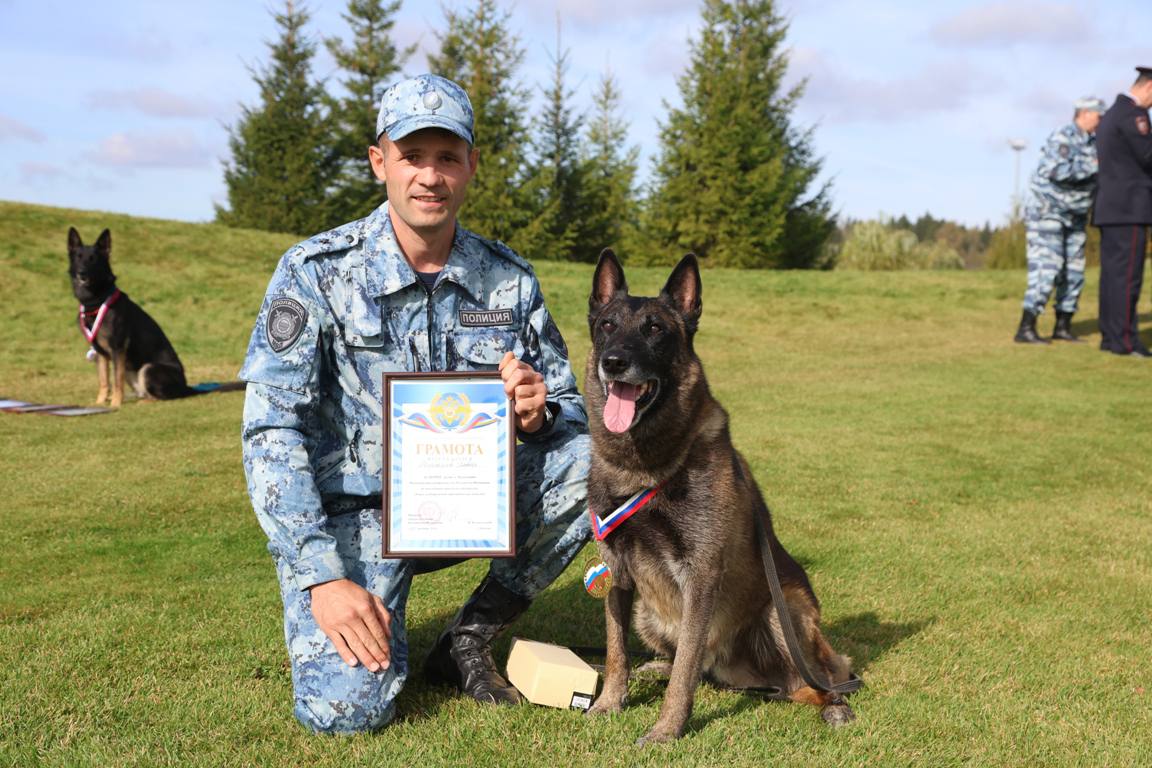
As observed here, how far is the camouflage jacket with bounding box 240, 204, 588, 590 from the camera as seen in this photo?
10.6 ft


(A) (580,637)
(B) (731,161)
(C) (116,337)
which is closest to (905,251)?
(B) (731,161)

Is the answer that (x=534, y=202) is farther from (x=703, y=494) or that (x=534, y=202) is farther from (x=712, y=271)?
(x=703, y=494)

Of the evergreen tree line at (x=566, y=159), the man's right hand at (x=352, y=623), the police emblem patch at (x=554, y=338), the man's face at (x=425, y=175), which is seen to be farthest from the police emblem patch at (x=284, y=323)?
the evergreen tree line at (x=566, y=159)

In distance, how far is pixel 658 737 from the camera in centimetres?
300

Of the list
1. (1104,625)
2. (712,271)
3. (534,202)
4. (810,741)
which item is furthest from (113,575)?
(534,202)

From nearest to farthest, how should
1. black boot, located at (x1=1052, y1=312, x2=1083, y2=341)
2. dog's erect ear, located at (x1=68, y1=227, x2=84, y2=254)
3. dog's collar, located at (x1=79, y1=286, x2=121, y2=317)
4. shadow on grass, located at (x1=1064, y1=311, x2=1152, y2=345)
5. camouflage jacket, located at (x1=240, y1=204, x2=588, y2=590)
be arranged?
camouflage jacket, located at (x1=240, y1=204, x2=588, y2=590) → dog's collar, located at (x1=79, y1=286, x2=121, y2=317) → dog's erect ear, located at (x1=68, y1=227, x2=84, y2=254) → black boot, located at (x1=1052, y1=312, x2=1083, y2=341) → shadow on grass, located at (x1=1064, y1=311, x2=1152, y2=345)

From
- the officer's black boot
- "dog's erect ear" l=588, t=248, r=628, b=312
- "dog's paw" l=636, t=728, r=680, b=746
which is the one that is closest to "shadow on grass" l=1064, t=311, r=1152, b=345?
the officer's black boot

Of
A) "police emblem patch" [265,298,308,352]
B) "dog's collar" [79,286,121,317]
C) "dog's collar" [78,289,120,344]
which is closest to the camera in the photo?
"police emblem patch" [265,298,308,352]

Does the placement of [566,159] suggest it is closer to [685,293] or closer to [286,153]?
[286,153]

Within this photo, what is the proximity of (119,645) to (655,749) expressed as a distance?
7.58ft

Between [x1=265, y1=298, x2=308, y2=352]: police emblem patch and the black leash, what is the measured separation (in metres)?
1.84

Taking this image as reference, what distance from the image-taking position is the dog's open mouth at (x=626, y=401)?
317cm

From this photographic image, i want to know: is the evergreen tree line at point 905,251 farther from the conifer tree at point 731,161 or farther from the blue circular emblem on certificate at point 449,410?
the blue circular emblem on certificate at point 449,410

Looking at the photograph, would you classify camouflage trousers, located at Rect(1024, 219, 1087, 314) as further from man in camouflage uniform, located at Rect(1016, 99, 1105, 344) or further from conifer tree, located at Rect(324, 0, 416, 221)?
conifer tree, located at Rect(324, 0, 416, 221)
